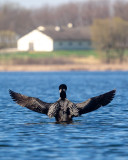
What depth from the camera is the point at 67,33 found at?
147500mm

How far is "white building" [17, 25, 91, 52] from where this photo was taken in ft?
456

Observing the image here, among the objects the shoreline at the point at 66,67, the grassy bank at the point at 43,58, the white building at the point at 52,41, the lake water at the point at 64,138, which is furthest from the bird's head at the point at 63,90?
the white building at the point at 52,41

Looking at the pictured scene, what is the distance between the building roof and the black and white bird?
11900cm

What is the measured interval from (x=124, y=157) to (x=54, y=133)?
475 cm

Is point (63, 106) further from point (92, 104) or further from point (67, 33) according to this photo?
→ point (67, 33)

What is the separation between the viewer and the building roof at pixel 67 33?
142750mm

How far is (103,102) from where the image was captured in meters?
21.3

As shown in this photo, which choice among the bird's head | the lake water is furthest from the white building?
the bird's head

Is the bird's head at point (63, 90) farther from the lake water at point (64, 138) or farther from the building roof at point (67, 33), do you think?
the building roof at point (67, 33)

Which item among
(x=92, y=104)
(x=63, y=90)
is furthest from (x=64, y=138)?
(x=92, y=104)

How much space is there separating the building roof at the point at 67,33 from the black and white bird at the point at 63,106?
119 m

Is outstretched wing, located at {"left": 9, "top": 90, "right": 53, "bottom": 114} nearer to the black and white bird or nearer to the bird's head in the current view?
the black and white bird

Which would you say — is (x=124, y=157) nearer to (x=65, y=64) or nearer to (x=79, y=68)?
(x=79, y=68)

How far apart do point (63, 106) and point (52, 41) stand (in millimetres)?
118149
